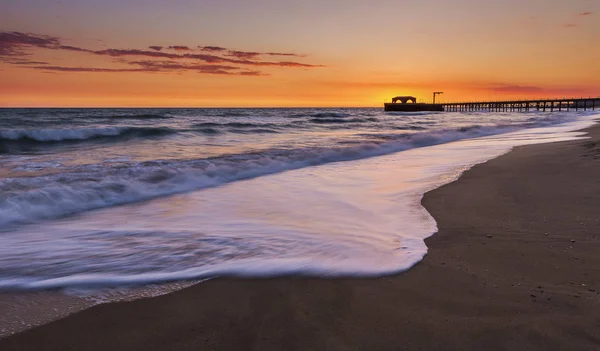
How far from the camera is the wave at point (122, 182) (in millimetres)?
5516

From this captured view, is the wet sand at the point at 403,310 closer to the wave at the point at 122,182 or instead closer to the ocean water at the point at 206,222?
the ocean water at the point at 206,222

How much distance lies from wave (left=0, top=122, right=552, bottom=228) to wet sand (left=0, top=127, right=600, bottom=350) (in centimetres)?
352

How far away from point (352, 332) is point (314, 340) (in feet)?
0.72

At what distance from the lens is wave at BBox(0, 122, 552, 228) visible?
552 cm

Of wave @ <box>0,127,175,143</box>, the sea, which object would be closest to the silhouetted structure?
wave @ <box>0,127,175,143</box>

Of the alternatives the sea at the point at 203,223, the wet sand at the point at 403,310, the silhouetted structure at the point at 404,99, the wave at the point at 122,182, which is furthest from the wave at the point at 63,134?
the silhouetted structure at the point at 404,99

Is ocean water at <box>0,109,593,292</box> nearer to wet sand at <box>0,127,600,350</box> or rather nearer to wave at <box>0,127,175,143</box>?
wet sand at <box>0,127,600,350</box>

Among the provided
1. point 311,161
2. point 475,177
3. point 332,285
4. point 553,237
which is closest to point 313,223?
point 332,285

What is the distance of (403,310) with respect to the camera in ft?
8.02

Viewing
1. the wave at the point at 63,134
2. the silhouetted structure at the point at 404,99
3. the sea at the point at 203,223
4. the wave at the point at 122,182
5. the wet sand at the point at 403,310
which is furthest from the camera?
the silhouetted structure at the point at 404,99

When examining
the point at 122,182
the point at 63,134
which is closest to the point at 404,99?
the point at 63,134

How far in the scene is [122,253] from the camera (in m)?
3.68

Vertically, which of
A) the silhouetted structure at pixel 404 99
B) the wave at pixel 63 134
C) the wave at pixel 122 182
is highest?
the silhouetted structure at pixel 404 99

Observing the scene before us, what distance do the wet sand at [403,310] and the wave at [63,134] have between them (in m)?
19.1
